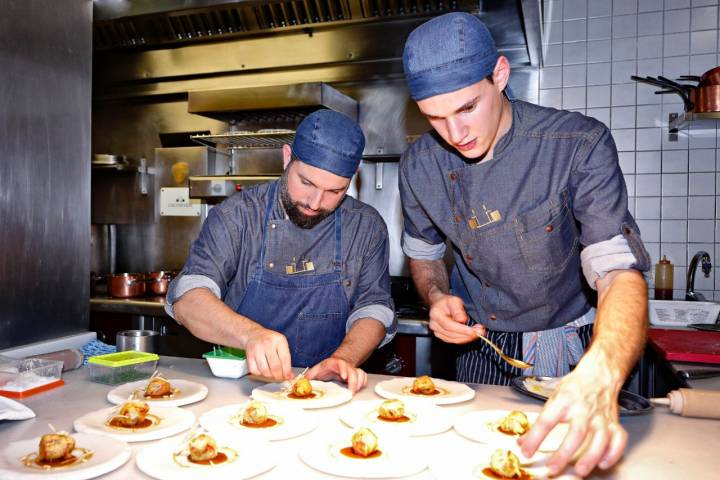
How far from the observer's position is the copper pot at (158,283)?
4445mm

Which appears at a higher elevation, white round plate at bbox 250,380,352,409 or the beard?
the beard

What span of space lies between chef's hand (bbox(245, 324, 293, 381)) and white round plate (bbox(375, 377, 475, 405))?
0.28m

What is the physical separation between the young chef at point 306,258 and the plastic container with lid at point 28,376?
0.46 metres

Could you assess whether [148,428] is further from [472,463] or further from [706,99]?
[706,99]

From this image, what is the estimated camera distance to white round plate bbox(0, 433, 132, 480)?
3.59 feet

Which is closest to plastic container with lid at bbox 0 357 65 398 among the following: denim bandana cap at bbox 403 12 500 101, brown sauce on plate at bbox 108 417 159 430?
brown sauce on plate at bbox 108 417 159 430

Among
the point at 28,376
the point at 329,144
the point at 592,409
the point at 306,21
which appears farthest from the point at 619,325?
the point at 306,21

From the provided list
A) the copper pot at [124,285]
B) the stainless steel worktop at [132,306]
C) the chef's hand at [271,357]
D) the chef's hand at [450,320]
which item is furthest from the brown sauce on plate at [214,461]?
the copper pot at [124,285]

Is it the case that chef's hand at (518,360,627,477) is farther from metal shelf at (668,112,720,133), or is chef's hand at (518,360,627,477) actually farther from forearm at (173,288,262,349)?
metal shelf at (668,112,720,133)

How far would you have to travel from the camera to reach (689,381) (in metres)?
2.06

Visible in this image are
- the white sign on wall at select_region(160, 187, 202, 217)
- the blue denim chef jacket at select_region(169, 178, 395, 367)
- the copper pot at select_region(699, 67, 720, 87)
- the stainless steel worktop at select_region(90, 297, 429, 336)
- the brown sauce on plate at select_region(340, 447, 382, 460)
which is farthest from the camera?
the white sign on wall at select_region(160, 187, 202, 217)

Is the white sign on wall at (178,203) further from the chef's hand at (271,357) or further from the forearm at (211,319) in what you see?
the chef's hand at (271,357)

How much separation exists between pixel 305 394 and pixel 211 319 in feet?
1.69

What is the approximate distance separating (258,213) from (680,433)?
1.63 meters
